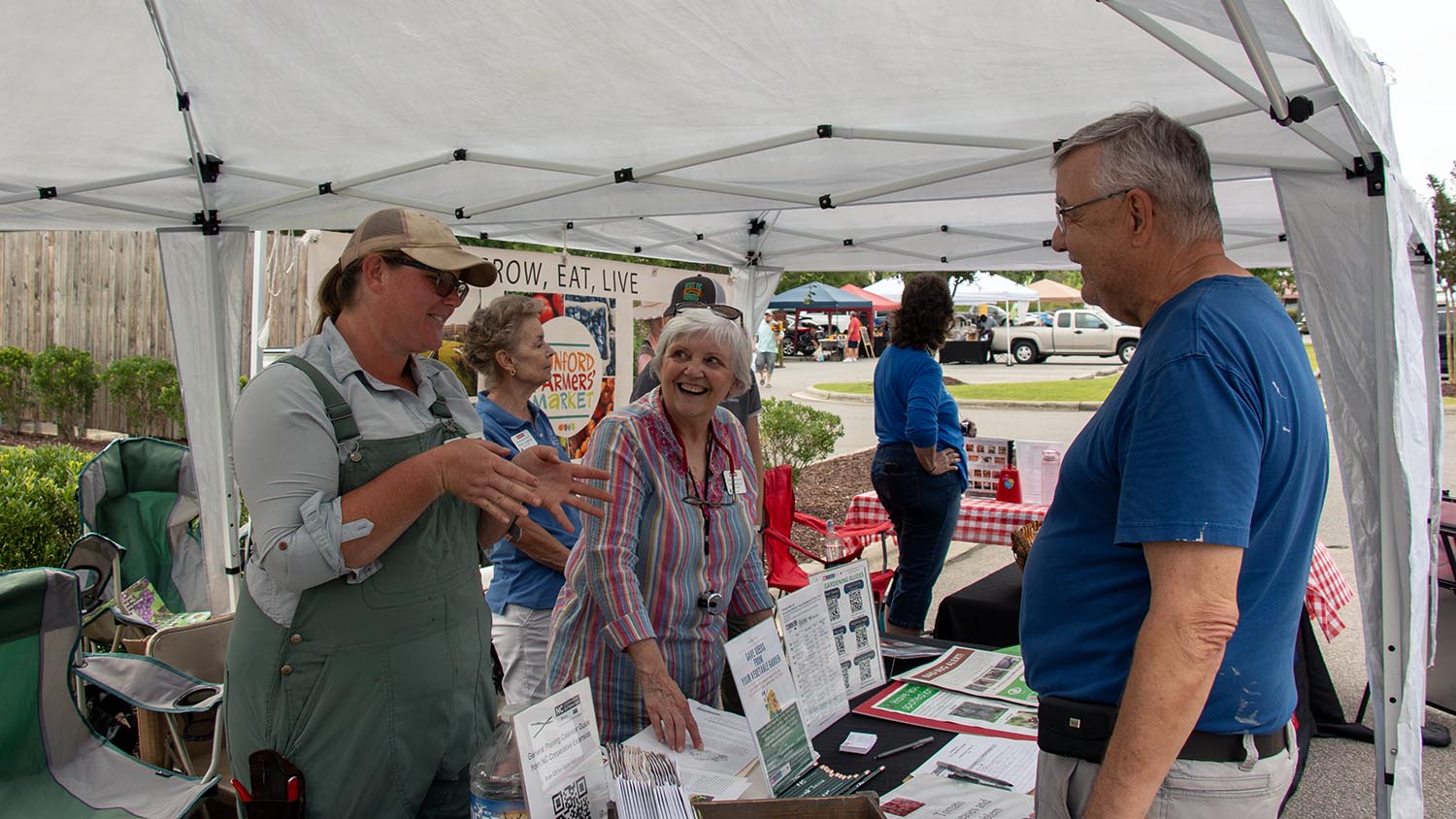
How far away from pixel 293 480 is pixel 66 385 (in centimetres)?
905

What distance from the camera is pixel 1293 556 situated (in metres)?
1.26

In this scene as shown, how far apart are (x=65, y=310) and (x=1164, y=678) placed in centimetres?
1078

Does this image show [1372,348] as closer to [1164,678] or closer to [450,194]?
[1164,678]

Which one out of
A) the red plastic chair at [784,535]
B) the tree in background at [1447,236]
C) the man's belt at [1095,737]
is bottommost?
the red plastic chair at [784,535]

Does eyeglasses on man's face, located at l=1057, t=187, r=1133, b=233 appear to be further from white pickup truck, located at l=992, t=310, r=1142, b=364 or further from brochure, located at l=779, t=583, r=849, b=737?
white pickup truck, located at l=992, t=310, r=1142, b=364

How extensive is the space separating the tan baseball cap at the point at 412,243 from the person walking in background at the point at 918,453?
10.2 ft

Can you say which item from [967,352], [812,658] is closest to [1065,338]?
[967,352]

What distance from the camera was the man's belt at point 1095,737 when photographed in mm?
1261

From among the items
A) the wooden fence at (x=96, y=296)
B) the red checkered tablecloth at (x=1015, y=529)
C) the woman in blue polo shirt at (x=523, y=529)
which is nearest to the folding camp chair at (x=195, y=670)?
the woman in blue polo shirt at (x=523, y=529)

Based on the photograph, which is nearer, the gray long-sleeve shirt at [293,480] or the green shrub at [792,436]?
the gray long-sleeve shirt at [293,480]

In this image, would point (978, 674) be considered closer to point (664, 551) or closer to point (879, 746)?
point (879, 746)

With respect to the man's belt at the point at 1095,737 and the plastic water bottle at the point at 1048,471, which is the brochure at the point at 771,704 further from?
the plastic water bottle at the point at 1048,471

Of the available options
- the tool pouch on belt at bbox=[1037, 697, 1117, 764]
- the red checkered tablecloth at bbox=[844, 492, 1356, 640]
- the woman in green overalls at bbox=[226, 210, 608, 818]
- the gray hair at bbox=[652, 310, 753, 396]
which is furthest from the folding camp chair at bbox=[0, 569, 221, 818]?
the red checkered tablecloth at bbox=[844, 492, 1356, 640]

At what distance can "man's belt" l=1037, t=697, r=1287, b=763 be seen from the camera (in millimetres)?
1261
